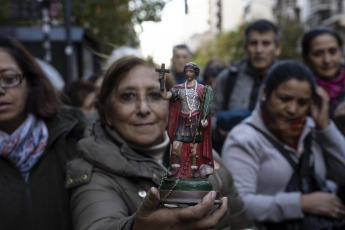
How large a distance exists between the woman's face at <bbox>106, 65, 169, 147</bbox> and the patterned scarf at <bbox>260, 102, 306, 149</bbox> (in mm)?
1216

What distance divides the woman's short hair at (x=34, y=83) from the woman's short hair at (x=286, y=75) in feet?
5.45

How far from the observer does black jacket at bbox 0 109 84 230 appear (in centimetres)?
281

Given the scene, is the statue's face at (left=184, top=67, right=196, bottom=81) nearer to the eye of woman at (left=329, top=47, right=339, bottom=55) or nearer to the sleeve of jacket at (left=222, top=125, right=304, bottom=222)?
the sleeve of jacket at (left=222, top=125, right=304, bottom=222)

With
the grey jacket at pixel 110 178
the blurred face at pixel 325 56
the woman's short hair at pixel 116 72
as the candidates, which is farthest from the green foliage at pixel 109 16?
the grey jacket at pixel 110 178

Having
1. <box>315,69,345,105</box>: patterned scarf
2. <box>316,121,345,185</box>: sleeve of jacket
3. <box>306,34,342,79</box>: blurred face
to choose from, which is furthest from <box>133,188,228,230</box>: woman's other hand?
<box>306,34,342,79</box>: blurred face

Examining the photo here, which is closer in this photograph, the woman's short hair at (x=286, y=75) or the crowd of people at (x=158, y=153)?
the crowd of people at (x=158, y=153)

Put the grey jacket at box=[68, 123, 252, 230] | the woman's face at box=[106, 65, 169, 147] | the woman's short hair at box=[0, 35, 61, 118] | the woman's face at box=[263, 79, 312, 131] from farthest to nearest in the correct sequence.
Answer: the woman's face at box=[263, 79, 312, 131], the woman's short hair at box=[0, 35, 61, 118], the woman's face at box=[106, 65, 169, 147], the grey jacket at box=[68, 123, 252, 230]

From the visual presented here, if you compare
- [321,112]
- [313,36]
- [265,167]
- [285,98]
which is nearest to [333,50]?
[313,36]

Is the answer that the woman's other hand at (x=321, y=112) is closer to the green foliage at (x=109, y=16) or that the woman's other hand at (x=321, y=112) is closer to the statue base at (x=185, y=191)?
the statue base at (x=185, y=191)

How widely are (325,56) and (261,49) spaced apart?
649 millimetres

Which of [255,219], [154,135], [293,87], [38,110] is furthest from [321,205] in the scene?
[38,110]

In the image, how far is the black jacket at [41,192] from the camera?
2.81m

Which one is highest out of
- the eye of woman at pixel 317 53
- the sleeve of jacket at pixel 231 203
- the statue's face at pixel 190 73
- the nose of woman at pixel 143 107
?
the statue's face at pixel 190 73

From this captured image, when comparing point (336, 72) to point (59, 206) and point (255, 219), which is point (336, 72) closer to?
point (255, 219)
